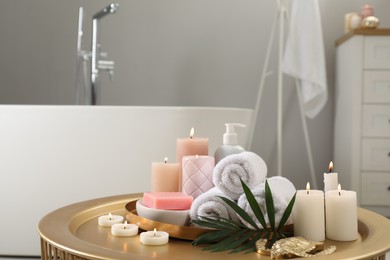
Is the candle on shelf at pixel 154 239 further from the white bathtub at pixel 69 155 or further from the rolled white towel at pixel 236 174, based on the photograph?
the white bathtub at pixel 69 155

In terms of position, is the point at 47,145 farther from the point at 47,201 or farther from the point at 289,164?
the point at 289,164

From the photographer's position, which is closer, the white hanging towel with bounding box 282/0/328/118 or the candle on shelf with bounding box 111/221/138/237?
the candle on shelf with bounding box 111/221/138/237

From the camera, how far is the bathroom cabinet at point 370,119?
11.1ft

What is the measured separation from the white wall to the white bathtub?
1.57 metres

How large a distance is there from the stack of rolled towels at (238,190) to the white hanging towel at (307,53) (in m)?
2.53

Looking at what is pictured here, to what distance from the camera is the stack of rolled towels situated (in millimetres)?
1159

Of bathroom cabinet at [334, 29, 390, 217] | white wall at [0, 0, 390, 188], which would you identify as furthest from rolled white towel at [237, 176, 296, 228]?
white wall at [0, 0, 390, 188]

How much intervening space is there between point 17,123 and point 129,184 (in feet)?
1.74

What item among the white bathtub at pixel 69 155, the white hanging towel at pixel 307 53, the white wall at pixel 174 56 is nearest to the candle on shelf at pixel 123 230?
the white bathtub at pixel 69 155

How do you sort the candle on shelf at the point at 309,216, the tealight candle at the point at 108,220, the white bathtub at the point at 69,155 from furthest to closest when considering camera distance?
the white bathtub at the point at 69,155 < the tealight candle at the point at 108,220 < the candle on shelf at the point at 309,216

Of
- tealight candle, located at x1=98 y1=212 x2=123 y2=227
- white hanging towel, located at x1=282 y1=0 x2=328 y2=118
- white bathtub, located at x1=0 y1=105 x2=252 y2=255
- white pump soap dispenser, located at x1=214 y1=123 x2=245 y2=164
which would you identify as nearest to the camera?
tealight candle, located at x1=98 y1=212 x2=123 y2=227

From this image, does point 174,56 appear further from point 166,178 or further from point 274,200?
point 274,200

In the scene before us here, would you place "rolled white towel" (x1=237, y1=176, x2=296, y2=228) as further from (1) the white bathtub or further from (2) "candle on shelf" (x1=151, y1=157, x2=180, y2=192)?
(1) the white bathtub

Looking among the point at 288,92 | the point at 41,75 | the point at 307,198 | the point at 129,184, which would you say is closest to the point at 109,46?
the point at 41,75
